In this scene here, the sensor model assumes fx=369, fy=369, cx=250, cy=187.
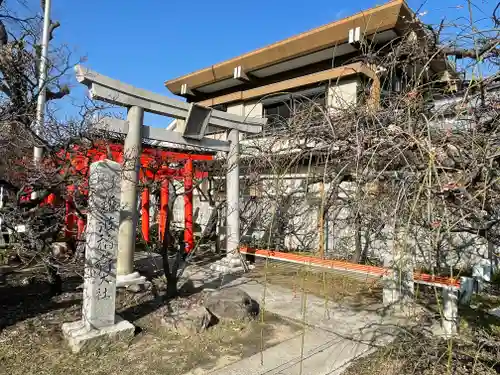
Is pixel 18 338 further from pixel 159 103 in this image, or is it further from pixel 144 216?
pixel 144 216

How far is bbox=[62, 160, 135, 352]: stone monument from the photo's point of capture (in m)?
4.05

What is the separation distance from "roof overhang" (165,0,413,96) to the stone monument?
217 inches

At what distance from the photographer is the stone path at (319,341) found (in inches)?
142

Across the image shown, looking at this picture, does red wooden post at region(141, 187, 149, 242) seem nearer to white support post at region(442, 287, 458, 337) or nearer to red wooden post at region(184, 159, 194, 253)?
red wooden post at region(184, 159, 194, 253)

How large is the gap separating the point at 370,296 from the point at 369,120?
4637 millimetres

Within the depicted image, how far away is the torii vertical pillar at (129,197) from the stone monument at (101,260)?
170 centimetres

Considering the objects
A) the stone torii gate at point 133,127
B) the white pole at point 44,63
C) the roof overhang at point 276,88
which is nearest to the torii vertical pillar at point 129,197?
the stone torii gate at point 133,127

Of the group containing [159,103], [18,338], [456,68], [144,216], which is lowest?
[18,338]

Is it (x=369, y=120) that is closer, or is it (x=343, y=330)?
(x=369, y=120)

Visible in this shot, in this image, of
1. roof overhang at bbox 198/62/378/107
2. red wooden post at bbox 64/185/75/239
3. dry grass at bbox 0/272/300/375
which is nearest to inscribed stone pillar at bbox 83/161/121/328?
dry grass at bbox 0/272/300/375

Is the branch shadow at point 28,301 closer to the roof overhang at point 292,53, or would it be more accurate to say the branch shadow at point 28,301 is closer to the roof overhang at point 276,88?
the roof overhang at point 276,88

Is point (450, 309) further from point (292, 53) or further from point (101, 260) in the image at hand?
point (292, 53)

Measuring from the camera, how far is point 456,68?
2301mm

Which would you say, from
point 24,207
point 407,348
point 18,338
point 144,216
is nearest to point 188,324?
point 18,338
